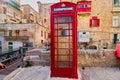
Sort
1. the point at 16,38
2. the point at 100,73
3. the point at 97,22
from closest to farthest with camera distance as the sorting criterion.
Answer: the point at 100,73 → the point at 97,22 → the point at 16,38

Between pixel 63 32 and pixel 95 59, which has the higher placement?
pixel 63 32

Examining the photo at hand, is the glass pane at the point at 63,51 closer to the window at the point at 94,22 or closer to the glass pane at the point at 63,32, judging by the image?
the glass pane at the point at 63,32

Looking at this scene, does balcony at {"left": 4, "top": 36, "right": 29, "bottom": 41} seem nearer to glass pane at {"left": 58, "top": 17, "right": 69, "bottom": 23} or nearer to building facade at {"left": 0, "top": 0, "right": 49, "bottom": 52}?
building facade at {"left": 0, "top": 0, "right": 49, "bottom": 52}

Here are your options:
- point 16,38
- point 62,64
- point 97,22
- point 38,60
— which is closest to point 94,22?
point 97,22

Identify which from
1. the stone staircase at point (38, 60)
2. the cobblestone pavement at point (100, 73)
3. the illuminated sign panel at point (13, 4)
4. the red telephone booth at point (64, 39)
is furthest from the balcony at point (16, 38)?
the red telephone booth at point (64, 39)

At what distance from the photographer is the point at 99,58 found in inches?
251

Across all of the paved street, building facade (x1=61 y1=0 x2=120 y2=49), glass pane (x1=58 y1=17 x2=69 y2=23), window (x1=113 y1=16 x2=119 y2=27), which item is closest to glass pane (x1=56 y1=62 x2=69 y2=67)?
the paved street

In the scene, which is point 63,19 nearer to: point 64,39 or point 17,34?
point 64,39

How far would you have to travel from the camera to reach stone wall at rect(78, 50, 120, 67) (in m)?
6.36

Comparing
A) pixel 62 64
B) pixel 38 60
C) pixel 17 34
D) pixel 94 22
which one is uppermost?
pixel 94 22

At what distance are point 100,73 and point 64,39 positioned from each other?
195 centimetres

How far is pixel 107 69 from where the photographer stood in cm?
607

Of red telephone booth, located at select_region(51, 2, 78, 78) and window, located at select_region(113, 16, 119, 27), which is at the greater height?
window, located at select_region(113, 16, 119, 27)

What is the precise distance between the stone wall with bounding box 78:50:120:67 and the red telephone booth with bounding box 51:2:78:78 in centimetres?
173
